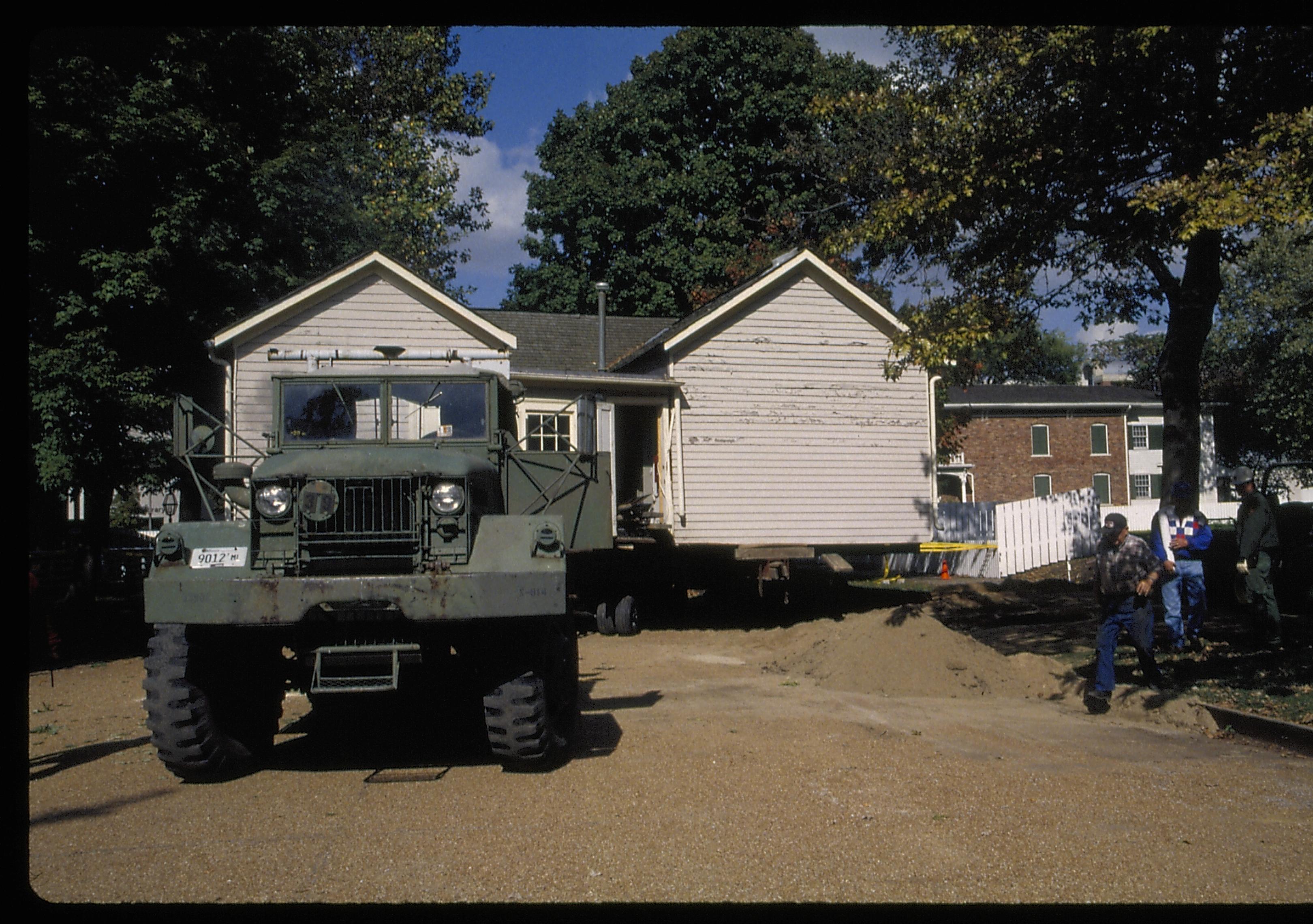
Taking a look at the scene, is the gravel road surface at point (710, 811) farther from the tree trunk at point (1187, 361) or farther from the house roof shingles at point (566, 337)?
the house roof shingles at point (566, 337)

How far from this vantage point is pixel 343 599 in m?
7.02

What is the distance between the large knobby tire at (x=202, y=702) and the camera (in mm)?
7177

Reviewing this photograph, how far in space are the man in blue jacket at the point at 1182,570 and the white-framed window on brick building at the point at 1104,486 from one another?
118 ft

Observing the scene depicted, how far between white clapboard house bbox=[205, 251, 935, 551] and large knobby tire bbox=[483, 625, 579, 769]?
10.6m

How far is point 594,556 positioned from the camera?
47.9ft

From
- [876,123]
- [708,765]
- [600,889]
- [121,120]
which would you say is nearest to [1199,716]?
[708,765]

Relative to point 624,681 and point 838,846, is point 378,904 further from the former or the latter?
point 624,681

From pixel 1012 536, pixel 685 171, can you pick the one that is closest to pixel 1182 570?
pixel 1012 536

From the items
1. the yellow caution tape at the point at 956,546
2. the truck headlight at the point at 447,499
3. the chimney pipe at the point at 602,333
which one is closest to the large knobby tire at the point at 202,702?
the truck headlight at the point at 447,499

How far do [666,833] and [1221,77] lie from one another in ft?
36.0

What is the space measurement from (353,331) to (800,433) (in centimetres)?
792

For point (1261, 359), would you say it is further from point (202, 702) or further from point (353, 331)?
point (202, 702)

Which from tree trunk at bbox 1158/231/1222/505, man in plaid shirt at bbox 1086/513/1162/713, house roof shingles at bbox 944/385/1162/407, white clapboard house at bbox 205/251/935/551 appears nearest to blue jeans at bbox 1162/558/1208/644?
tree trunk at bbox 1158/231/1222/505

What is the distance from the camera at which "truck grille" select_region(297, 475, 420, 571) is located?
7293 millimetres
